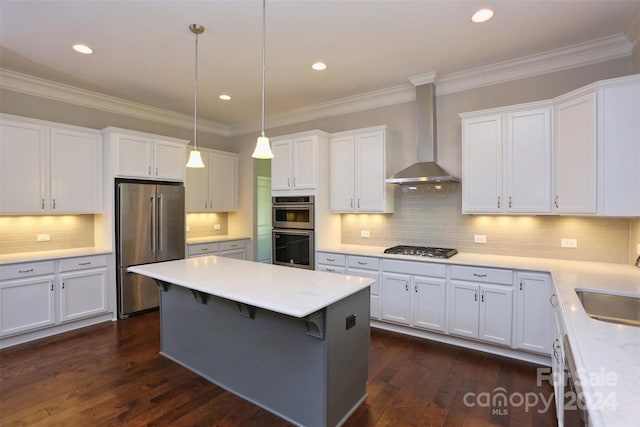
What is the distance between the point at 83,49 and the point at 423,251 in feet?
13.4

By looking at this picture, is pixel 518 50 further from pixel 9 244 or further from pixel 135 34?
pixel 9 244

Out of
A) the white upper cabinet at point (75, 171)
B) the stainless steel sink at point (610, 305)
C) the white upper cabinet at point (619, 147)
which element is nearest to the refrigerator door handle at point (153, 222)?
the white upper cabinet at point (75, 171)

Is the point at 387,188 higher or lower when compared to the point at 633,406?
higher

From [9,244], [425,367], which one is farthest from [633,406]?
[9,244]

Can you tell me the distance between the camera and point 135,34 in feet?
9.35

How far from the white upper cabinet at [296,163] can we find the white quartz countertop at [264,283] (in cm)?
170

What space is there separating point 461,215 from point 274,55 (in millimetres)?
2765

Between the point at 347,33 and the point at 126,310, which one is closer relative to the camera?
the point at 347,33

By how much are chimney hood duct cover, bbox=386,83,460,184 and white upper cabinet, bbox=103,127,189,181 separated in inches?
124

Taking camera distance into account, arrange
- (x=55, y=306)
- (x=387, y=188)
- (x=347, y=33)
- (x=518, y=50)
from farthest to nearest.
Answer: (x=387, y=188) → (x=55, y=306) → (x=518, y=50) → (x=347, y=33)

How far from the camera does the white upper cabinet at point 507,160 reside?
121 inches

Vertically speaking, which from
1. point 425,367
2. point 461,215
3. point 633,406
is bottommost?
point 425,367

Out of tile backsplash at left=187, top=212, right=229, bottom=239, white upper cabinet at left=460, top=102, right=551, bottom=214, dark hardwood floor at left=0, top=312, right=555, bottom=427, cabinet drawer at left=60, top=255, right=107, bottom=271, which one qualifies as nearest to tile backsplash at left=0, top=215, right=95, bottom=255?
cabinet drawer at left=60, top=255, right=107, bottom=271

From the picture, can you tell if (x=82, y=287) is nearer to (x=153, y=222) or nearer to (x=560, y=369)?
(x=153, y=222)
